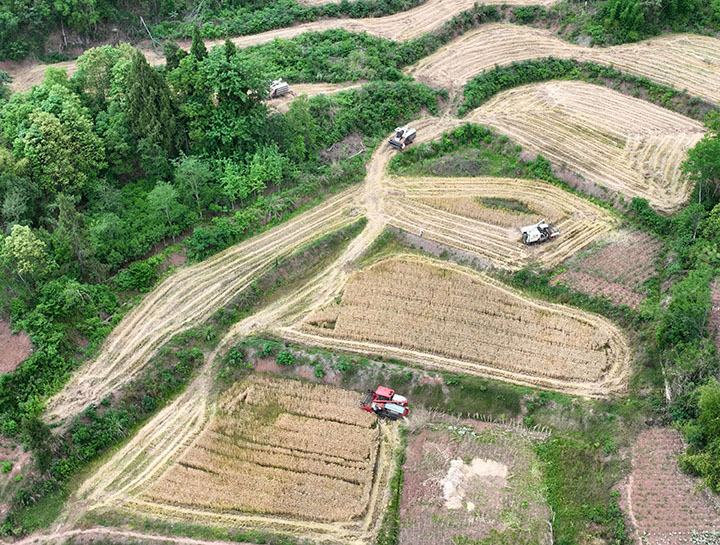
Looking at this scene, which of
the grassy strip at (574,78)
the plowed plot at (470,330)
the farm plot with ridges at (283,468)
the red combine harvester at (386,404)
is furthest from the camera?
the grassy strip at (574,78)

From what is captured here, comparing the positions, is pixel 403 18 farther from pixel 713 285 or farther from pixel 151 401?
pixel 151 401

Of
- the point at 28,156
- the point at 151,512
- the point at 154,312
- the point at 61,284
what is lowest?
the point at 151,512

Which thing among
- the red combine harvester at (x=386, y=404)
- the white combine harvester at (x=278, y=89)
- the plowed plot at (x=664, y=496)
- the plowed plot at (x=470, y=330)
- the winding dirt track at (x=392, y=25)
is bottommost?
the plowed plot at (x=664, y=496)

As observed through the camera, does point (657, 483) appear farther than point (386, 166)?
No

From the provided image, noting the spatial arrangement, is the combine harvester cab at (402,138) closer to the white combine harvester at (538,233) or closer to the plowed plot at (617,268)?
the white combine harvester at (538,233)

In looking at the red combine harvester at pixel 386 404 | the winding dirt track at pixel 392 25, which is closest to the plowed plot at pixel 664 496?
the red combine harvester at pixel 386 404

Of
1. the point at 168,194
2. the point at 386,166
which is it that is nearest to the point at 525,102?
the point at 386,166
